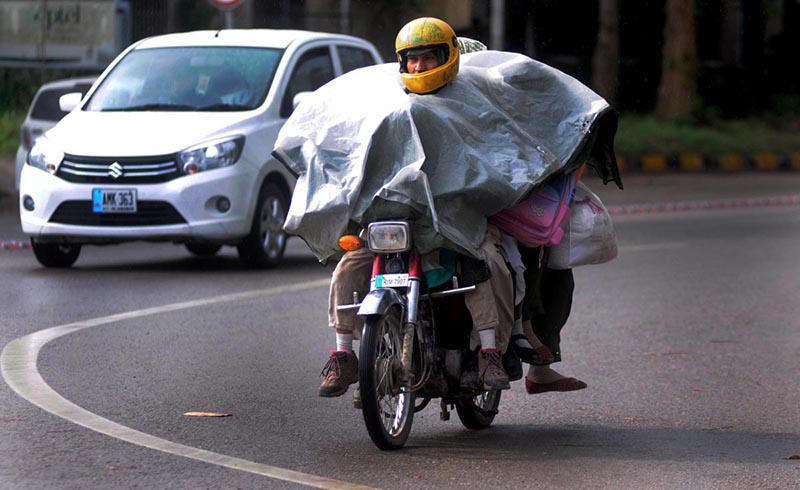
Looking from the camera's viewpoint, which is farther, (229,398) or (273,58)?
(273,58)

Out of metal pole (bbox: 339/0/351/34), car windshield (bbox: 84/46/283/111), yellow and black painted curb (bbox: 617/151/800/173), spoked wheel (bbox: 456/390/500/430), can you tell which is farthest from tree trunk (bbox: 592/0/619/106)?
spoked wheel (bbox: 456/390/500/430)

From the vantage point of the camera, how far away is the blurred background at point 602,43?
25328 millimetres

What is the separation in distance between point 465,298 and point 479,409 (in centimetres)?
63

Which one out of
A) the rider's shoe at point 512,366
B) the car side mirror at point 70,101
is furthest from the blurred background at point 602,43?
the rider's shoe at point 512,366

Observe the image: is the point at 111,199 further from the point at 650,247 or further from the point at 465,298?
the point at 465,298

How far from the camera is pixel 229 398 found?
7262 mm

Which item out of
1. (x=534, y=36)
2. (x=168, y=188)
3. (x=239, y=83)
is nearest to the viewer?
(x=168, y=188)

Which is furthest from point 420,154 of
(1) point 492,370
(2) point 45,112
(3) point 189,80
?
(2) point 45,112

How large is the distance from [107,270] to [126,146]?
104 cm

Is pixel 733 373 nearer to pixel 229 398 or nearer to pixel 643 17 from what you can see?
pixel 229 398

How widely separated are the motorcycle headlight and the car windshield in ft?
21.7

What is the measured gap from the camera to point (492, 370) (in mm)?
6262

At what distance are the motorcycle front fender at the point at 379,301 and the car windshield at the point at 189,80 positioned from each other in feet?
22.0

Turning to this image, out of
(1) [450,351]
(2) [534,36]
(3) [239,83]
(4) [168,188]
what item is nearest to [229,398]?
(1) [450,351]
